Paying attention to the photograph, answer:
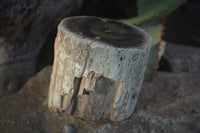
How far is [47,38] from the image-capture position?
6.41 feet

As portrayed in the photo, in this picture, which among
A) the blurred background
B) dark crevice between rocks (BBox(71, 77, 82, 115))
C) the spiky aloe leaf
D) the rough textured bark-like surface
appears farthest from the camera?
the spiky aloe leaf

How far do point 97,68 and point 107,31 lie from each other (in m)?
0.29

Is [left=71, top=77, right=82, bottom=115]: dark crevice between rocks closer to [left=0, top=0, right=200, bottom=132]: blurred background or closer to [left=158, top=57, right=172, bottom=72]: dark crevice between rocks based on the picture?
[left=0, top=0, right=200, bottom=132]: blurred background

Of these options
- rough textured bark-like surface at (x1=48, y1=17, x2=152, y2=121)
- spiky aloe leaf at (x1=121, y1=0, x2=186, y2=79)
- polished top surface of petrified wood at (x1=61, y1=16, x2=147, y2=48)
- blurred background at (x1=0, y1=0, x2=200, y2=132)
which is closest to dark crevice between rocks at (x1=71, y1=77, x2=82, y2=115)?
rough textured bark-like surface at (x1=48, y1=17, x2=152, y2=121)

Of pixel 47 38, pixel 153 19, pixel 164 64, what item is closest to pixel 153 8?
pixel 153 19

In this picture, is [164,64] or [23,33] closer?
[23,33]

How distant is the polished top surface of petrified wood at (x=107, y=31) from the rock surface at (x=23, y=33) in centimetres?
24

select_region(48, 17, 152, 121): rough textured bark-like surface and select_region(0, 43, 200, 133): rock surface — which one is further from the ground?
select_region(48, 17, 152, 121): rough textured bark-like surface

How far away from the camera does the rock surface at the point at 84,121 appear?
4.45 feet

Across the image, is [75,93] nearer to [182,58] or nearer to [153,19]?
[153,19]

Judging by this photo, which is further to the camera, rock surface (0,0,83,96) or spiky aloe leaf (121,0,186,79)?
spiky aloe leaf (121,0,186,79)

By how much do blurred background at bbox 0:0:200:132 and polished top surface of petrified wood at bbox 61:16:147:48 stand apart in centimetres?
28

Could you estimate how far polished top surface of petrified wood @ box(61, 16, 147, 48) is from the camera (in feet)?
4.08

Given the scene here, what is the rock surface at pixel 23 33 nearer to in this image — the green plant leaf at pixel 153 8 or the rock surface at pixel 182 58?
the green plant leaf at pixel 153 8
